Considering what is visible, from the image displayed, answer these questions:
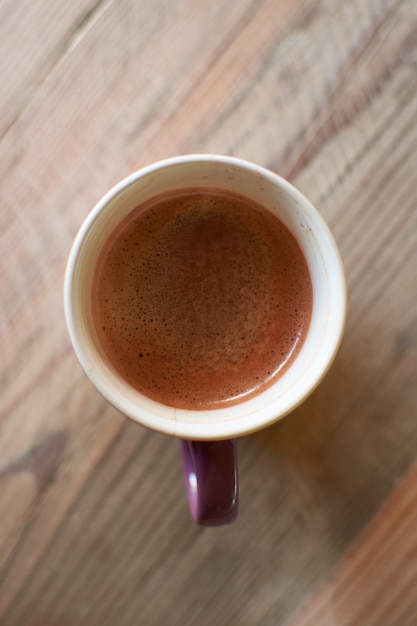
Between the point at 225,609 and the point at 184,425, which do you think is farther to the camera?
the point at 225,609

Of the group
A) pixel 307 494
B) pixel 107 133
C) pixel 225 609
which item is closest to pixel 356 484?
pixel 307 494

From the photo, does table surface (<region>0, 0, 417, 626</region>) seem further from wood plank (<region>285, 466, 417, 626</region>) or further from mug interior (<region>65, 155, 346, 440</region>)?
mug interior (<region>65, 155, 346, 440</region>)

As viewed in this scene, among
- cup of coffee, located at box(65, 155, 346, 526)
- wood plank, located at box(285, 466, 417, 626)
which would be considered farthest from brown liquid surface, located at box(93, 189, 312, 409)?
wood plank, located at box(285, 466, 417, 626)

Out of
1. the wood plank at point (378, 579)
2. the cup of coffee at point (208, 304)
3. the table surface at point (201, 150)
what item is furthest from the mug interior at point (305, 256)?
the wood plank at point (378, 579)

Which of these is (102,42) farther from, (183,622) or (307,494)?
(183,622)

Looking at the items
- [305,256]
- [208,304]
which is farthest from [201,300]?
[305,256]
